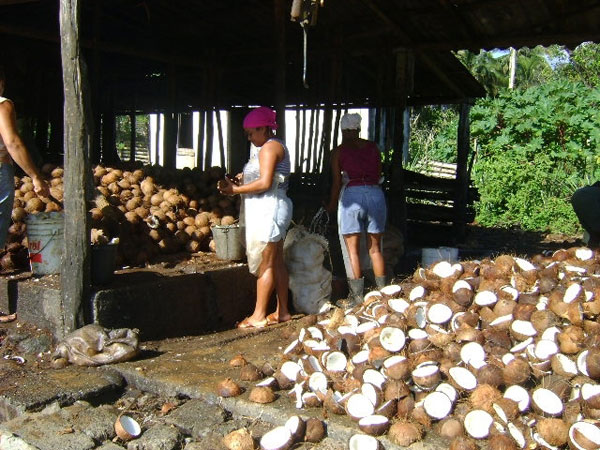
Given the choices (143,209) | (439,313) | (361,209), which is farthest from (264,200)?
(439,313)

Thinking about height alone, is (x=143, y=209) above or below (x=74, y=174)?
below

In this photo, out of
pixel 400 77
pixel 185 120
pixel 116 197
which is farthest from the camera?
pixel 185 120

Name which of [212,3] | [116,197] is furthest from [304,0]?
[212,3]

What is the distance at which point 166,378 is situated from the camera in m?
4.01

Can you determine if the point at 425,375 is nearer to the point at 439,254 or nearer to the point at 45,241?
the point at 45,241

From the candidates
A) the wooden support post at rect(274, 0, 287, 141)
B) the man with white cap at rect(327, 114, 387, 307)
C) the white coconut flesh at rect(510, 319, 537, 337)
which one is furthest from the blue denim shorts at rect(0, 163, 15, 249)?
the white coconut flesh at rect(510, 319, 537, 337)

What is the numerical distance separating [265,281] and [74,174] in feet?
6.02

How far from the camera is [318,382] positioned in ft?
12.0

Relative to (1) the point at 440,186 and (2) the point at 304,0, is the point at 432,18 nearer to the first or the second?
(2) the point at 304,0

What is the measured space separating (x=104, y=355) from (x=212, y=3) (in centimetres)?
503

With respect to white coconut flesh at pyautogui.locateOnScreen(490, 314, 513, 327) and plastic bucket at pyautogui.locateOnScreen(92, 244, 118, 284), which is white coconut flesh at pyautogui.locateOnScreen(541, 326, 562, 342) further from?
plastic bucket at pyautogui.locateOnScreen(92, 244, 118, 284)

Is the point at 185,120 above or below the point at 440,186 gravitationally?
above

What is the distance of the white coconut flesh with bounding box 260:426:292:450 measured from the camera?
3133 mm

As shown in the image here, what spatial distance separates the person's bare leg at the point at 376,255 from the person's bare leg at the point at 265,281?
1.01 metres
